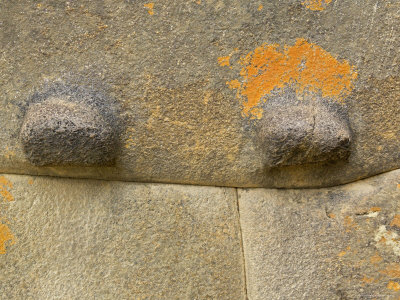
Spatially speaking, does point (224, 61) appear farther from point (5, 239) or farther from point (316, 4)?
point (5, 239)

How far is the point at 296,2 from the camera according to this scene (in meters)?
0.74

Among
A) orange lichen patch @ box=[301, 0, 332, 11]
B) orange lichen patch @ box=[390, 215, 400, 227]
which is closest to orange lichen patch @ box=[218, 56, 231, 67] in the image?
orange lichen patch @ box=[301, 0, 332, 11]

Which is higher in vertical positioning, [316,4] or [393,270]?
[316,4]

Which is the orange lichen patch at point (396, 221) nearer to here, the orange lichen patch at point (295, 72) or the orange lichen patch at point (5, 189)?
the orange lichen patch at point (295, 72)

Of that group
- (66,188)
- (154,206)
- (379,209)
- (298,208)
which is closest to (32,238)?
(66,188)

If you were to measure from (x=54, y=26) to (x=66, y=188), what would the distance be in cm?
29

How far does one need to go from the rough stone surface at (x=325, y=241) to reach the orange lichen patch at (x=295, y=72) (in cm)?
18

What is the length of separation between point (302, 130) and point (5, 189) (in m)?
0.54

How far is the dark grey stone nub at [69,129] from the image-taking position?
2.27 ft

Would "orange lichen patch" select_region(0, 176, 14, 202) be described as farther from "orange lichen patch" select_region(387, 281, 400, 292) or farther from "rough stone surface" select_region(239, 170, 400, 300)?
"orange lichen patch" select_region(387, 281, 400, 292)

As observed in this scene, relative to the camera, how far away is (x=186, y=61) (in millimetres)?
747

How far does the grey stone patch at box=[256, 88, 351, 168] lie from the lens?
71 cm

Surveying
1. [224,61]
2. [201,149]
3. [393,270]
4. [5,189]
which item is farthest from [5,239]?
[393,270]

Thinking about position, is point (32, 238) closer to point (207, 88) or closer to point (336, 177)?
point (207, 88)
